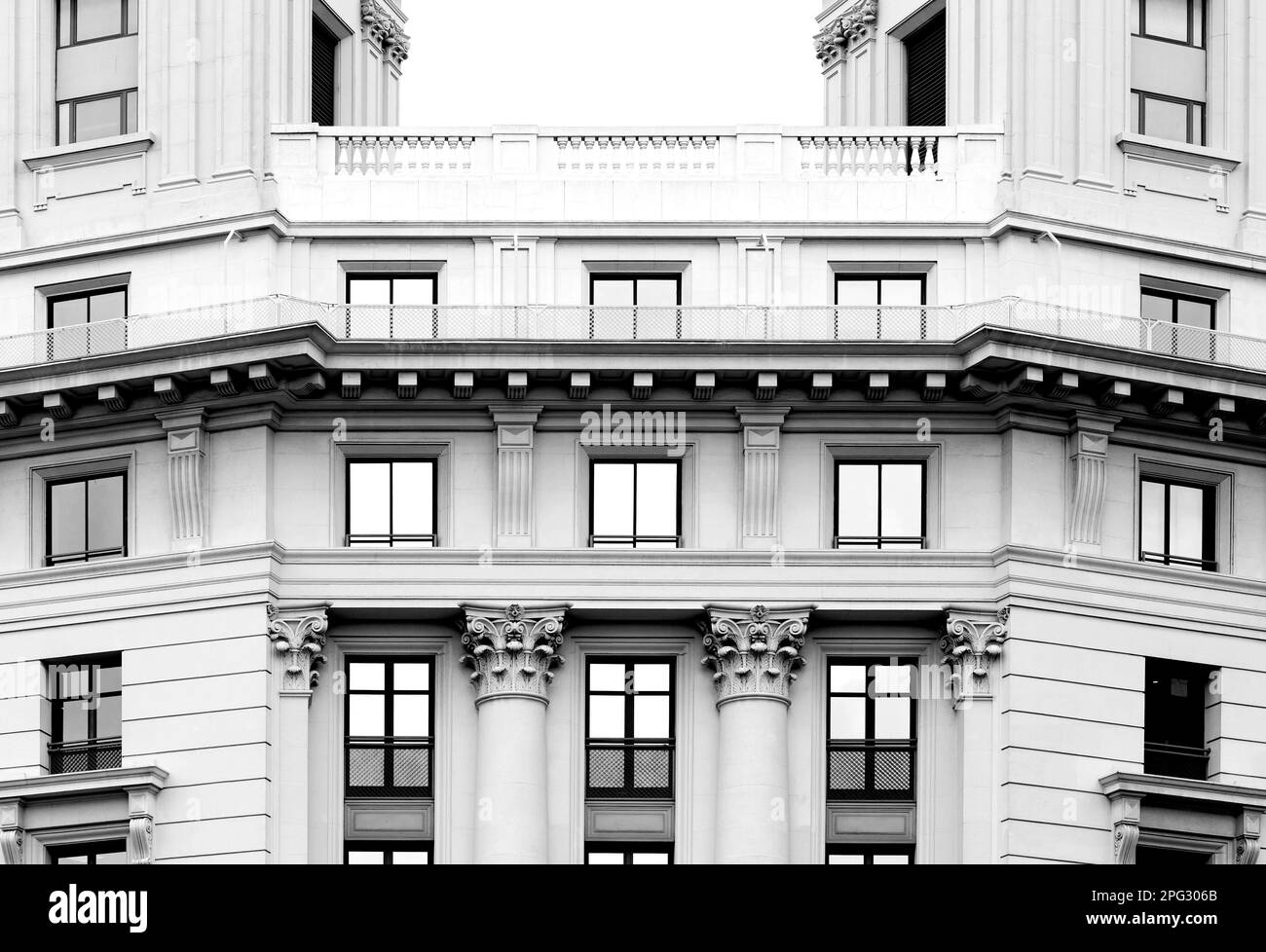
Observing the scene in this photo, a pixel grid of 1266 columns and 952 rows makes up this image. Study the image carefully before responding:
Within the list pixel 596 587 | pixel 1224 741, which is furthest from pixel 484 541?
pixel 1224 741

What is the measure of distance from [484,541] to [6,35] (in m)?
14.4

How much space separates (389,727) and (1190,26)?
21153mm

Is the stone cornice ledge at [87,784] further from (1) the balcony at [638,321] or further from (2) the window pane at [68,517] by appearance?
(1) the balcony at [638,321]

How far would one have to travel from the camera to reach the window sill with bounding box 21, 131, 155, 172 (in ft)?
241

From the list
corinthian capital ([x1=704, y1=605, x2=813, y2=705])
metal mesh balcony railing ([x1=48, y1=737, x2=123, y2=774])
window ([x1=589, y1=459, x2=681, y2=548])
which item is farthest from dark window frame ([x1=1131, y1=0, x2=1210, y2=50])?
metal mesh balcony railing ([x1=48, y1=737, x2=123, y2=774])

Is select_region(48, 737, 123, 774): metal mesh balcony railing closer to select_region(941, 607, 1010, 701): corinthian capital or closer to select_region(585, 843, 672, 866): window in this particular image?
select_region(585, 843, 672, 866): window

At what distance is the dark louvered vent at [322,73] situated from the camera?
259ft

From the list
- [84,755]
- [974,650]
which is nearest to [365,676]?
[84,755]

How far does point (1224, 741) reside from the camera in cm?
7056

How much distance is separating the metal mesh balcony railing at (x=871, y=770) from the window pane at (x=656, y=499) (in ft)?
17.0

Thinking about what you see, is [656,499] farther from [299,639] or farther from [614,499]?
[299,639]

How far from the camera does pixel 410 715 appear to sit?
70.5m

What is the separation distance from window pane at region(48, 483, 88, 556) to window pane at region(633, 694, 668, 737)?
11.0 metres
